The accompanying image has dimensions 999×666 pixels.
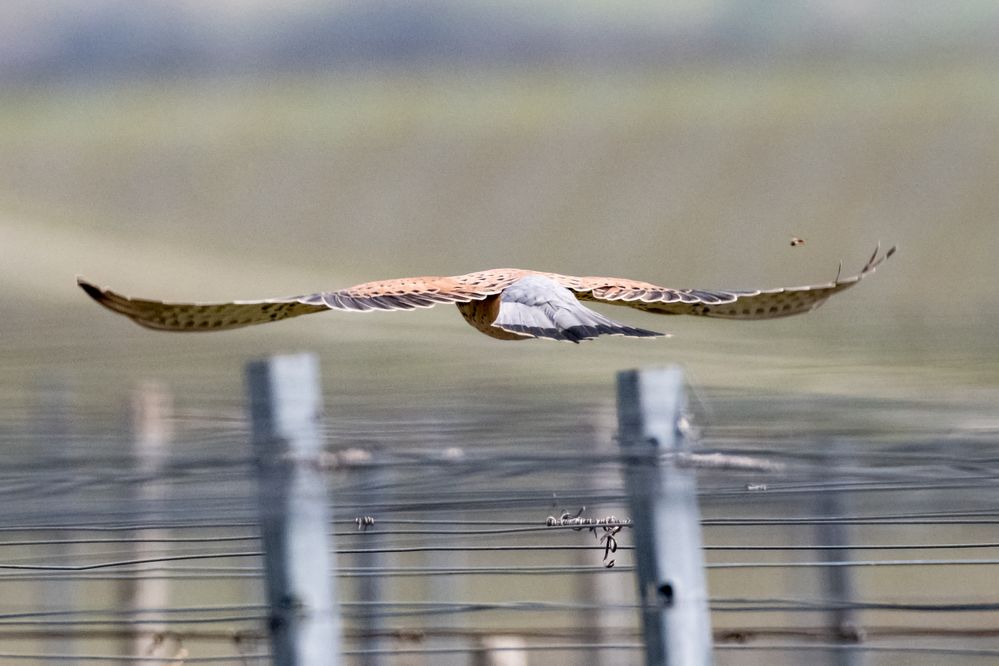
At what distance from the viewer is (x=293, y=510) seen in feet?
5.29

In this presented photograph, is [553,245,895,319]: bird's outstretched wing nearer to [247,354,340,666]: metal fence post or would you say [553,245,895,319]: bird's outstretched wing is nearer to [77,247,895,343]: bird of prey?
[77,247,895,343]: bird of prey

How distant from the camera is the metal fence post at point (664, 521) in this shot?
1601mm

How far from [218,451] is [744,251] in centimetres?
3811

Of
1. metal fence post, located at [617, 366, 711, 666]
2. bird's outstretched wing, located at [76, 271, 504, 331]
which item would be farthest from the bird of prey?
metal fence post, located at [617, 366, 711, 666]

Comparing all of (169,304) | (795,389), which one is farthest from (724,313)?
(795,389)

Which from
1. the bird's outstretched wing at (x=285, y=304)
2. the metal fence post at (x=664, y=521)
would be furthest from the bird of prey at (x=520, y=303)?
the metal fence post at (x=664, y=521)

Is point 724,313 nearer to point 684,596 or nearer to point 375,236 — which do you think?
point 684,596

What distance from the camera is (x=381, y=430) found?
4.93 feet

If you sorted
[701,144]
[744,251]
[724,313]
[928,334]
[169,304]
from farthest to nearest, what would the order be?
1. [701,144]
2. [744,251]
3. [724,313]
4. [169,304]
5. [928,334]

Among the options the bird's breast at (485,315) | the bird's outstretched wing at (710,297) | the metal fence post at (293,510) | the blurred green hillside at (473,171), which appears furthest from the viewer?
the blurred green hillside at (473,171)

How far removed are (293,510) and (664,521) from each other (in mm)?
435

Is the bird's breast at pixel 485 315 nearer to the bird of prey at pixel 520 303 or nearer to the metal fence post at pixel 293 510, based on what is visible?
the bird of prey at pixel 520 303

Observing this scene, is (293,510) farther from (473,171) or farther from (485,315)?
(473,171)

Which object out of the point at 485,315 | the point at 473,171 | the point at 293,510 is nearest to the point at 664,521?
the point at 293,510
